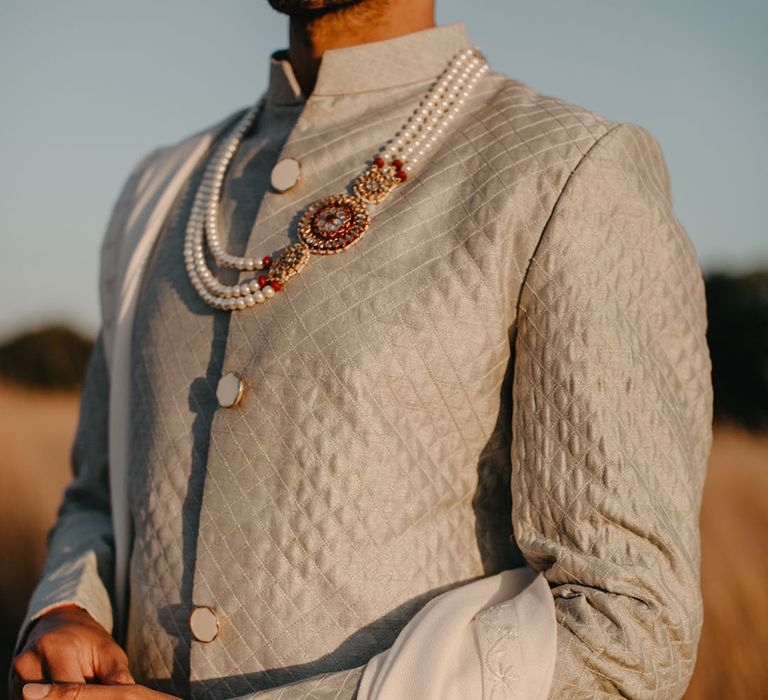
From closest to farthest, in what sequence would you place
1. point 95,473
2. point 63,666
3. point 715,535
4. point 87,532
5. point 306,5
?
point 63,666, point 306,5, point 87,532, point 95,473, point 715,535

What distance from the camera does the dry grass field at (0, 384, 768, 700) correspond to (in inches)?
122

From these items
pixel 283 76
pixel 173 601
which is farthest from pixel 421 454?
pixel 283 76

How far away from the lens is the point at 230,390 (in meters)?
1.41

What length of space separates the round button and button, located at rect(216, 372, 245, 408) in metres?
0.32

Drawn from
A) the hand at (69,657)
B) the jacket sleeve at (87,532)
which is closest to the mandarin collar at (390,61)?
the jacket sleeve at (87,532)

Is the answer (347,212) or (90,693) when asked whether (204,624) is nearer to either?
(90,693)

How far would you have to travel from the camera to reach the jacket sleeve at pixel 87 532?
5.36ft

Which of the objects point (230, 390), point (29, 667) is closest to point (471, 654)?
point (230, 390)

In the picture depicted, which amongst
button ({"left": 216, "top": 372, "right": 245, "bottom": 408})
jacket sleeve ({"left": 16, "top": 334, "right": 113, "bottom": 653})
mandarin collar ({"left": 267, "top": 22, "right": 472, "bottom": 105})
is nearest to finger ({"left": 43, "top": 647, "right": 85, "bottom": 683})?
jacket sleeve ({"left": 16, "top": 334, "right": 113, "bottom": 653})

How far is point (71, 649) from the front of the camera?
4.83 feet

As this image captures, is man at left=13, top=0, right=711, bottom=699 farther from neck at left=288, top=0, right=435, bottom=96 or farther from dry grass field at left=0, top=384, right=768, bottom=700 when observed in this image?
dry grass field at left=0, top=384, right=768, bottom=700

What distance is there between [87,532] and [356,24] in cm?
105

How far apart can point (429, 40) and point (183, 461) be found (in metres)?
0.79

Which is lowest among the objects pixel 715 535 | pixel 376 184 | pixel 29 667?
pixel 715 535
